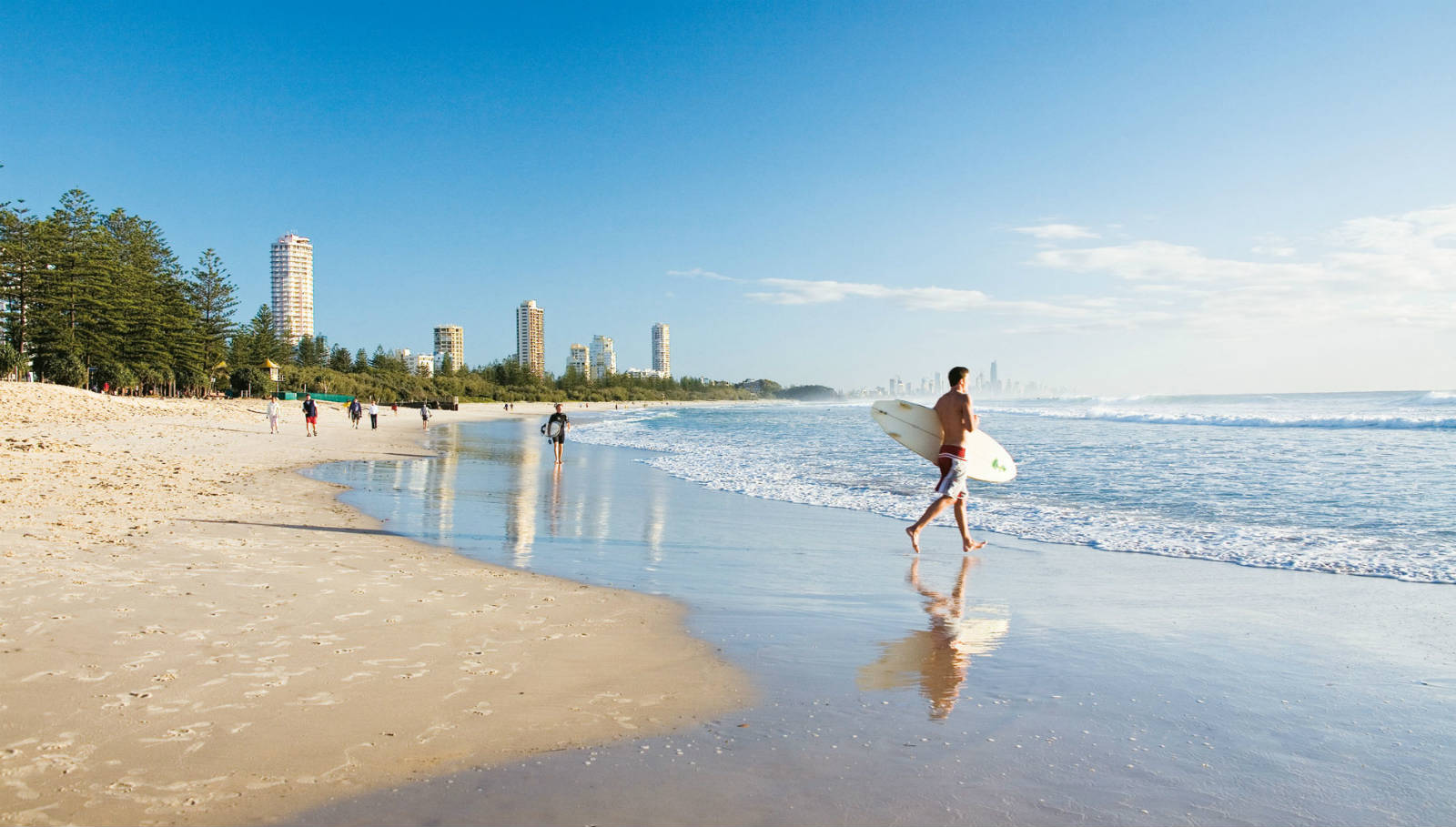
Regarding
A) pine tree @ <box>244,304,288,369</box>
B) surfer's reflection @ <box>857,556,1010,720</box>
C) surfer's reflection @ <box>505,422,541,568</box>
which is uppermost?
pine tree @ <box>244,304,288,369</box>

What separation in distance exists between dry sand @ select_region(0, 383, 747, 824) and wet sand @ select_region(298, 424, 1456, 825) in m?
0.32

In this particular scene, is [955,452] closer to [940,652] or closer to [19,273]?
[940,652]

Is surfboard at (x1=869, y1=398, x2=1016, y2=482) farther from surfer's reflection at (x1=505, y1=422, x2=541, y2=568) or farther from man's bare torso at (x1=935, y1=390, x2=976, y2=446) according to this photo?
surfer's reflection at (x1=505, y1=422, x2=541, y2=568)

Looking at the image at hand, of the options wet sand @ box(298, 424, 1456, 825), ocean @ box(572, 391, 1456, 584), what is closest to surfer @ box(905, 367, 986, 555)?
wet sand @ box(298, 424, 1456, 825)

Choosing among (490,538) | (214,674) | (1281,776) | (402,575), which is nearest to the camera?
(1281,776)

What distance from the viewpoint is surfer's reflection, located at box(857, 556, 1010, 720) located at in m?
4.12

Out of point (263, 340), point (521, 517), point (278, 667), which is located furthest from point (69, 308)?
point (278, 667)

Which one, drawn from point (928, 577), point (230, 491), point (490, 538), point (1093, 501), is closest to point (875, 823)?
point (928, 577)

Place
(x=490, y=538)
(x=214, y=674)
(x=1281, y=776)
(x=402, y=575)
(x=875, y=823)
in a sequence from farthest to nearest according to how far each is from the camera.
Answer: (x=490, y=538), (x=402, y=575), (x=214, y=674), (x=1281, y=776), (x=875, y=823)

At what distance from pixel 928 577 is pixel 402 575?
4521mm

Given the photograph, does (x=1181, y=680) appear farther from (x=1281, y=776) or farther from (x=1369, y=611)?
(x=1369, y=611)

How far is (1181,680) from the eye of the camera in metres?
4.30

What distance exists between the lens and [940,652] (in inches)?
187

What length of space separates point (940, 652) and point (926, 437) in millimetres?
6595
